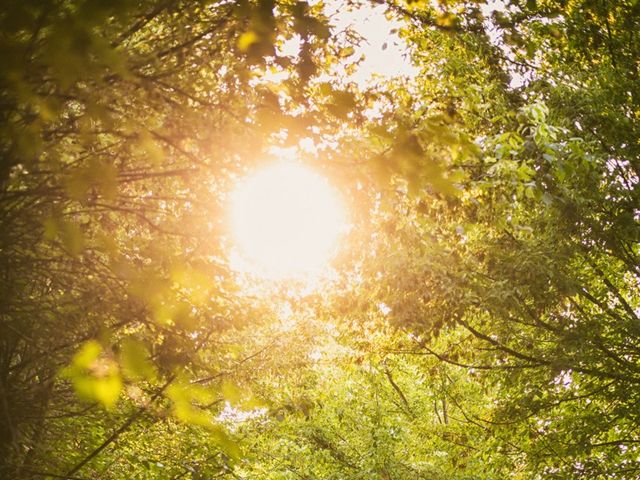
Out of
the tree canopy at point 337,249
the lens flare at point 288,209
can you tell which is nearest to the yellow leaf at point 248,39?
the tree canopy at point 337,249

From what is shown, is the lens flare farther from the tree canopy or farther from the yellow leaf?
the yellow leaf

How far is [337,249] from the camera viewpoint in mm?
4566

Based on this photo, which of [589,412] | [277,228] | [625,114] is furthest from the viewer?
[589,412]

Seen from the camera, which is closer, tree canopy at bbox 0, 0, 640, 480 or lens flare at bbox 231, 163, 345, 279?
tree canopy at bbox 0, 0, 640, 480

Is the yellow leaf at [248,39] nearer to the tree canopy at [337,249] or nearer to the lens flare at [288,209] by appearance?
the tree canopy at [337,249]

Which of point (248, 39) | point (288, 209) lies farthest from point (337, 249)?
point (248, 39)

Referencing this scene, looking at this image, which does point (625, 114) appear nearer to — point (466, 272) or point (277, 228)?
point (466, 272)

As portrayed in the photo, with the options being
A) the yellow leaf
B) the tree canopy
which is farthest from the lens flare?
the yellow leaf

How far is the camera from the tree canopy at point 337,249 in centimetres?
256

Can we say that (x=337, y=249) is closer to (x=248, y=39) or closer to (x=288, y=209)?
(x=288, y=209)

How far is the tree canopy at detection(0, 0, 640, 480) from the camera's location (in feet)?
8.41

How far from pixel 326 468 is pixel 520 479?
754cm

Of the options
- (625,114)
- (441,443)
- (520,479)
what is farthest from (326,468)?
(625,114)

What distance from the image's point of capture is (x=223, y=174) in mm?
3156
